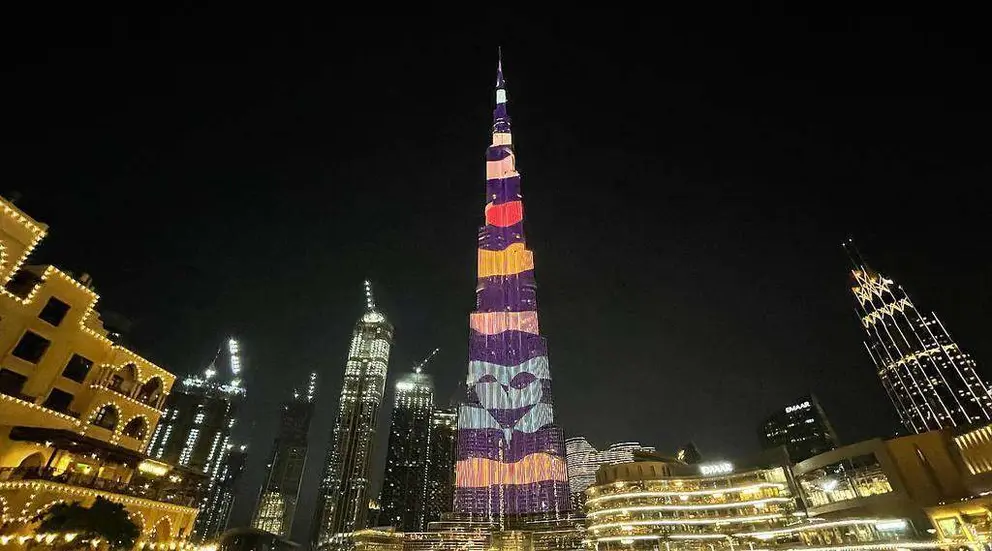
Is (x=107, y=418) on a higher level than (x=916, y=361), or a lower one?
lower

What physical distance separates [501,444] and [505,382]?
1349 cm

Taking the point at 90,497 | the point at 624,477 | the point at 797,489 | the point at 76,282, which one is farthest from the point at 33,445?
the point at 797,489

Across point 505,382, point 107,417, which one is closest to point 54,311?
point 107,417

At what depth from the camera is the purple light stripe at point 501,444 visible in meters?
104

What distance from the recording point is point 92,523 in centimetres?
2864

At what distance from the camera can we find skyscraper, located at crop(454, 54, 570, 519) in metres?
99.6

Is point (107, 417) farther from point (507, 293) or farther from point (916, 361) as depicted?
point (916, 361)

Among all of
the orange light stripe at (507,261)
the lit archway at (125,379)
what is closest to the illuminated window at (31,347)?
the lit archway at (125,379)

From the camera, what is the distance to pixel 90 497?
3238cm

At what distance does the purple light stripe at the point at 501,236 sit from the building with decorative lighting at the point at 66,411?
81.1 m

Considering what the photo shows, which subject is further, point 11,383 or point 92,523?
point 11,383

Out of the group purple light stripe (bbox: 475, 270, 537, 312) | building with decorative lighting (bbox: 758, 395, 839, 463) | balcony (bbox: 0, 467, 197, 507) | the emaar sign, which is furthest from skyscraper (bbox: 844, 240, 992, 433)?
balcony (bbox: 0, 467, 197, 507)

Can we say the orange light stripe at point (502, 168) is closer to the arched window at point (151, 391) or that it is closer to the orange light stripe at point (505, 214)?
the orange light stripe at point (505, 214)

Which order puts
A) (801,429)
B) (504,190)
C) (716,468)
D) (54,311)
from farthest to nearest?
1. (801,429)
2. (504,190)
3. (716,468)
4. (54,311)
